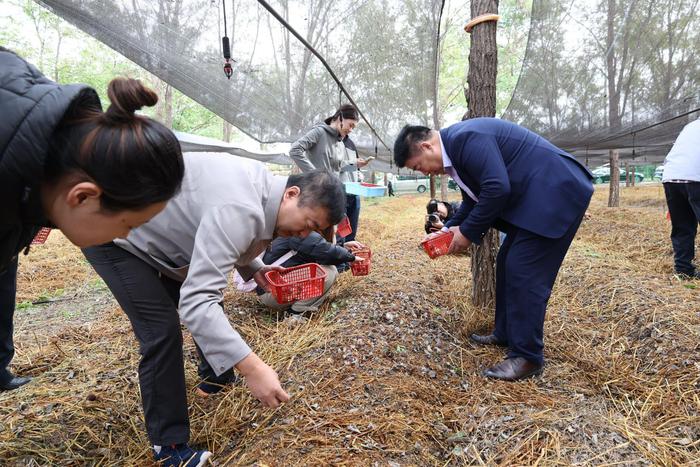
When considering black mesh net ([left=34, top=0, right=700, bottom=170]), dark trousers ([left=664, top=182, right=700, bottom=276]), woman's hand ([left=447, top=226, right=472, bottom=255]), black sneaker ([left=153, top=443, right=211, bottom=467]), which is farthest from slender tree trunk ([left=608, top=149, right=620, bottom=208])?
black sneaker ([left=153, top=443, right=211, bottom=467])

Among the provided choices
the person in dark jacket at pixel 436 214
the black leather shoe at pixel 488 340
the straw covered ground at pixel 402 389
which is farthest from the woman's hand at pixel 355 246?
the black leather shoe at pixel 488 340

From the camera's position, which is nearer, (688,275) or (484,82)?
(484,82)

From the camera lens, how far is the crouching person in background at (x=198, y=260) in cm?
124

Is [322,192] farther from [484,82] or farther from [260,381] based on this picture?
[484,82]

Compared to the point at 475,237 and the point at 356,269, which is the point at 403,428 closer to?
the point at 475,237

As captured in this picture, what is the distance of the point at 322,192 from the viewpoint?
1.57 m

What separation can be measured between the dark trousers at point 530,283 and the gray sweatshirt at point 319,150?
2263 millimetres

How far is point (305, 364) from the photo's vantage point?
6.81ft

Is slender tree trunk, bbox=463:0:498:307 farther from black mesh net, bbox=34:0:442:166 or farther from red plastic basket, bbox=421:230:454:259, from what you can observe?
black mesh net, bbox=34:0:442:166

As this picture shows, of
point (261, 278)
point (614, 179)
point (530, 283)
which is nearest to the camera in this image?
point (530, 283)

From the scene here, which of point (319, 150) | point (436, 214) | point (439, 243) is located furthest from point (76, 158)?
point (319, 150)

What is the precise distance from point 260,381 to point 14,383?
6.16 feet

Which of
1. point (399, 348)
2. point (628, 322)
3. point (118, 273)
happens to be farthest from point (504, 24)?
point (118, 273)

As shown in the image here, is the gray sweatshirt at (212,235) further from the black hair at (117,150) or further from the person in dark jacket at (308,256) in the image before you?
the person in dark jacket at (308,256)
